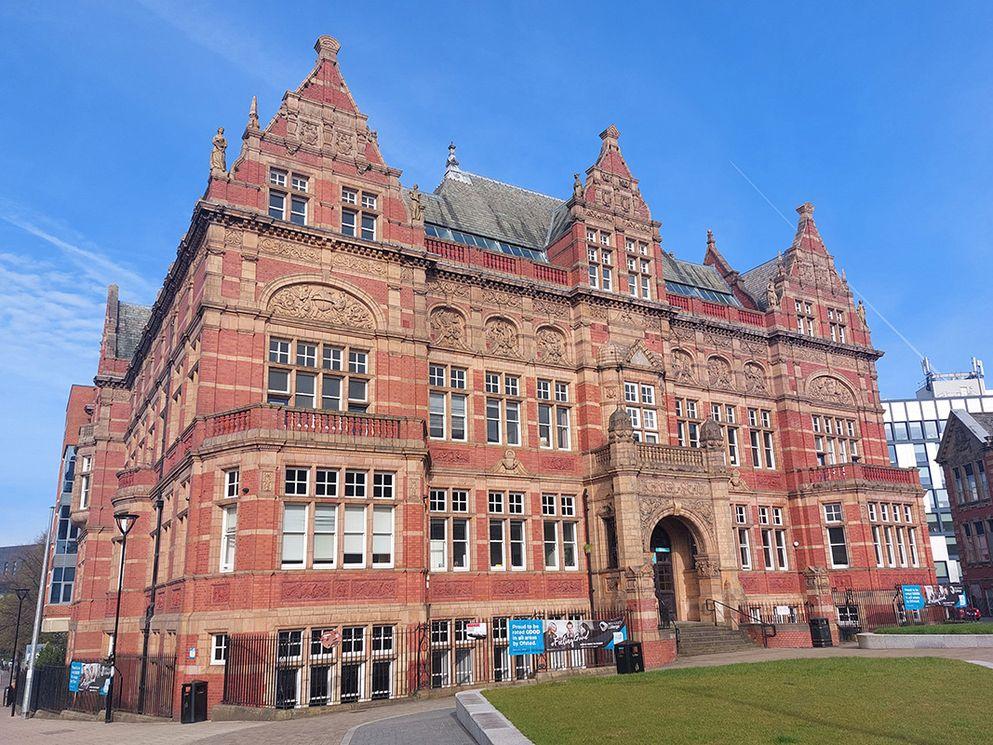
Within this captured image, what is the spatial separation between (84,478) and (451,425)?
27301 millimetres

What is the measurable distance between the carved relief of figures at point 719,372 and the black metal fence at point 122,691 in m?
26.1

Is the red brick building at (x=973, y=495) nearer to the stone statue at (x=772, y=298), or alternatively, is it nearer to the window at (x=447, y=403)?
the stone statue at (x=772, y=298)

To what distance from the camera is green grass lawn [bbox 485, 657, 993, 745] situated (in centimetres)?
1098

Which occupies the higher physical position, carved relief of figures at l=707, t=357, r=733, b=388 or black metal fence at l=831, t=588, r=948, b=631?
carved relief of figures at l=707, t=357, r=733, b=388

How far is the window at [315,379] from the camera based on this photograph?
25562mm

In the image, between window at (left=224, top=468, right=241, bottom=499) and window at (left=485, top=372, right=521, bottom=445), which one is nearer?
window at (left=224, top=468, right=241, bottom=499)

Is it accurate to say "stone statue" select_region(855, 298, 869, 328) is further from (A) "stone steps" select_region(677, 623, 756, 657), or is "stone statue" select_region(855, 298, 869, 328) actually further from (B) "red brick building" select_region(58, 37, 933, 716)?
(A) "stone steps" select_region(677, 623, 756, 657)

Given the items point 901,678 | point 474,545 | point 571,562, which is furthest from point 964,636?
point 474,545

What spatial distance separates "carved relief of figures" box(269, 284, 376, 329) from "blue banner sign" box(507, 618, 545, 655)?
1146cm

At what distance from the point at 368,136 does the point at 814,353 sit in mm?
25888

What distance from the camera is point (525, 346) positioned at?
32.2 m

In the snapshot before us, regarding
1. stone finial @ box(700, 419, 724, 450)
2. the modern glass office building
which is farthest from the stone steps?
the modern glass office building

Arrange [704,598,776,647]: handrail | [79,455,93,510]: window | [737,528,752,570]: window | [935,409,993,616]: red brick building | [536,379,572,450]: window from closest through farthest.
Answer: [704,598,776,647]: handrail
[536,379,572,450]: window
[737,528,752,570]: window
[79,455,93,510]: window
[935,409,993,616]: red brick building

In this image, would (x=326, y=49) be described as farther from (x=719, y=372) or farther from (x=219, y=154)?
(x=719, y=372)
